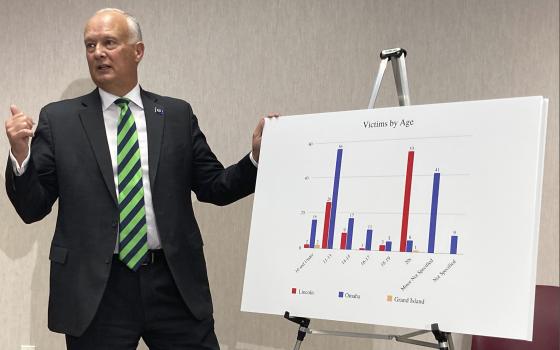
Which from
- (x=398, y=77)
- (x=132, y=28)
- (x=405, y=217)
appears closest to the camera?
(x=405, y=217)

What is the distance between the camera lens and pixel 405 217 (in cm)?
204

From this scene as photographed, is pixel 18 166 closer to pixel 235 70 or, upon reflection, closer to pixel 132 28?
pixel 132 28

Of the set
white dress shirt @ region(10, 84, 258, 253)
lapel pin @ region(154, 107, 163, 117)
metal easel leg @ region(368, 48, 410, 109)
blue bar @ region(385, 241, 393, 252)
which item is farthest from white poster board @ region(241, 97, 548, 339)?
lapel pin @ region(154, 107, 163, 117)

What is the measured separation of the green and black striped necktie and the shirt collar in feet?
0.18

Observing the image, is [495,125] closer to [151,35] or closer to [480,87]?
[480,87]

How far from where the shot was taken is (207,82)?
3189mm

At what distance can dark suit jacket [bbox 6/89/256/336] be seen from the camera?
2211 millimetres

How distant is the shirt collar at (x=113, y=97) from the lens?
2.43 m

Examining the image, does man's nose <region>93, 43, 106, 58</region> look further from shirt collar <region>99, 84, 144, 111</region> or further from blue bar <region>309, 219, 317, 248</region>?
blue bar <region>309, 219, 317, 248</region>

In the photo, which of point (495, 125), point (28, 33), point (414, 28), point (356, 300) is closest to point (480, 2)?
point (414, 28)

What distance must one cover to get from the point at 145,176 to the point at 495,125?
4.02 ft

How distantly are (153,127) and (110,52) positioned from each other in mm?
323

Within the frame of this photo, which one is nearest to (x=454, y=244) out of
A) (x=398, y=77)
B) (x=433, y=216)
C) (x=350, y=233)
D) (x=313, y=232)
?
(x=433, y=216)

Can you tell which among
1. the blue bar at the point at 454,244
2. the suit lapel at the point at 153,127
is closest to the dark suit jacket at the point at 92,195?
the suit lapel at the point at 153,127
